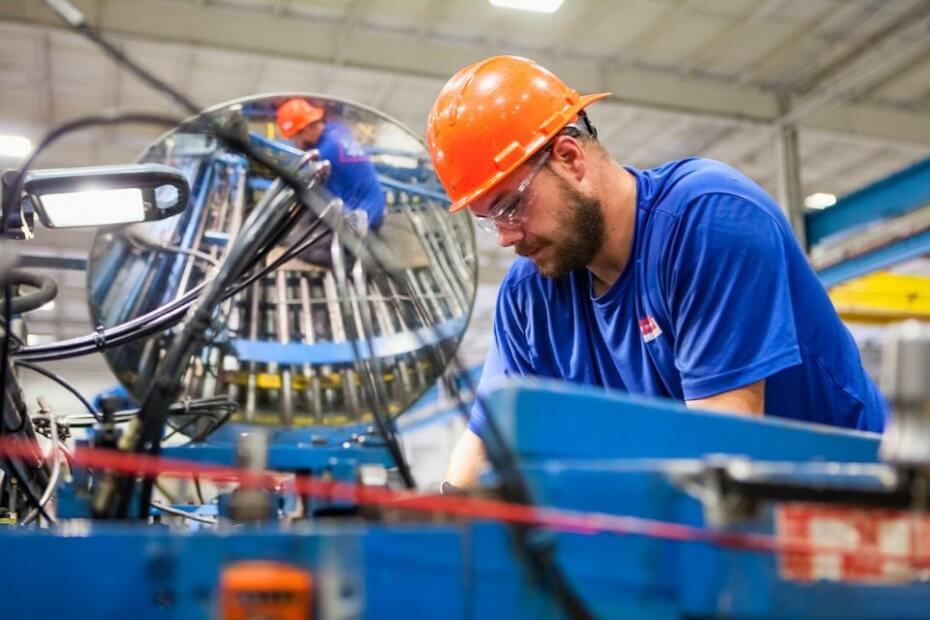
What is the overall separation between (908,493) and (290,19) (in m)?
4.45

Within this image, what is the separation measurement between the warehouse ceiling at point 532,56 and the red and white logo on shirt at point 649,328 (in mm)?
3453

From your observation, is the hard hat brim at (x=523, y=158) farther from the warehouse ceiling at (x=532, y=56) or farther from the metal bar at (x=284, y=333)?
the warehouse ceiling at (x=532, y=56)

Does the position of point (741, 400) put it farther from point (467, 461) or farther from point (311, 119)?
point (311, 119)

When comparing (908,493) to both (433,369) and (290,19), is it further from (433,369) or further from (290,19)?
(290,19)

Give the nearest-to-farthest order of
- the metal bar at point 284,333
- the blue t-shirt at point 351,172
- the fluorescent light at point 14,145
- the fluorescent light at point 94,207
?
the fluorescent light at point 94,207 < the blue t-shirt at point 351,172 < the metal bar at point 284,333 < the fluorescent light at point 14,145

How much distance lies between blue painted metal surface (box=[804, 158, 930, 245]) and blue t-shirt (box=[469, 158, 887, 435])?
2395 mm

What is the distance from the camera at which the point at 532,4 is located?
4.30m

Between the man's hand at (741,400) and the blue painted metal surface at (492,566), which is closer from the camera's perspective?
the blue painted metal surface at (492,566)

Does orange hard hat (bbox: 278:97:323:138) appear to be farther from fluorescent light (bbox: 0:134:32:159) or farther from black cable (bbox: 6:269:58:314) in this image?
fluorescent light (bbox: 0:134:32:159)

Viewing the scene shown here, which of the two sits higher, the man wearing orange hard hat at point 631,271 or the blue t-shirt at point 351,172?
the blue t-shirt at point 351,172

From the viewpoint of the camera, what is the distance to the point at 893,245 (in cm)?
355

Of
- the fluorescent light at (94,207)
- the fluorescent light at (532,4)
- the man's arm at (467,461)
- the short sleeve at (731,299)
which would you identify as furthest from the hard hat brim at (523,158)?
the fluorescent light at (532,4)

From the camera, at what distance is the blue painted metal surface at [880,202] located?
3379mm

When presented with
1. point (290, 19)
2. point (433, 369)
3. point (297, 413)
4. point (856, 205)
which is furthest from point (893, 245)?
point (290, 19)
